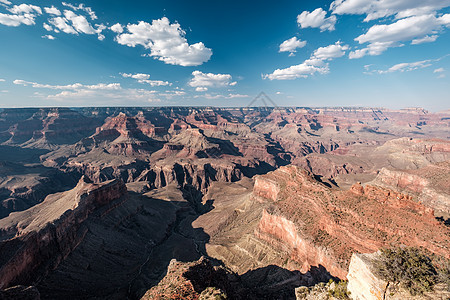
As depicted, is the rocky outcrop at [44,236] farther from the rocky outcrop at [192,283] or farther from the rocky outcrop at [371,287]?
the rocky outcrop at [371,287]

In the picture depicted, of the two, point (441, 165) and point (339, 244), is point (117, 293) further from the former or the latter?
point (441, 165)

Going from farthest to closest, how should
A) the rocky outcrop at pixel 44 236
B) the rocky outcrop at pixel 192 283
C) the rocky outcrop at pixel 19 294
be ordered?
the rocky outcrop at pixel 44 236
the rocky outcrop at pixel 19 294
the rocky outcrop at pixel 192 283

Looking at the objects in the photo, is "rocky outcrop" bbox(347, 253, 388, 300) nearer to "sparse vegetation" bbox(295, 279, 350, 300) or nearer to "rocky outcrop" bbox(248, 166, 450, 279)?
"sparse vegetation" bbox(295, 279, 350, 300)

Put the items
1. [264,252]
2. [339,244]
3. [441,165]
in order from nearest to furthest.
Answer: [339,244] → [264,252] → [441,165]

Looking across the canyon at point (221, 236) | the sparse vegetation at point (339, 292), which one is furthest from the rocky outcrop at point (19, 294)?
the sparse vegetation at point (339, 292)

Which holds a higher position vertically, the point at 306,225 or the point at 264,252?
the point at 306,225

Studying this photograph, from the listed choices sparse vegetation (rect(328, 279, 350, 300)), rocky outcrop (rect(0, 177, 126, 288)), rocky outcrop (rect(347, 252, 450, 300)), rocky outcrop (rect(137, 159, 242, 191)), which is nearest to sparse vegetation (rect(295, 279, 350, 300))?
sparse vegetation (rect(328, 279, 350, 300))

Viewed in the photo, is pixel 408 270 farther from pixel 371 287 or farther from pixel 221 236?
pixel 221 236

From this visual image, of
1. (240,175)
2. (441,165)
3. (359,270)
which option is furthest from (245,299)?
(240,175)
